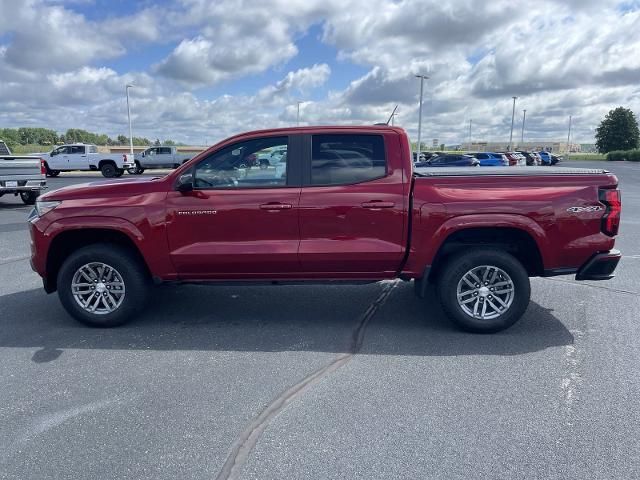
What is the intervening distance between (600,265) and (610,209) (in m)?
0.52

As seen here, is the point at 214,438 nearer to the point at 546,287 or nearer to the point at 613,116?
the point at 546,287

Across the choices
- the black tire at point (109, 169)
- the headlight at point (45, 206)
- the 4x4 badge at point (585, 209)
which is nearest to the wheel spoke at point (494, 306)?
the 4x4 badge at point (585, 209)

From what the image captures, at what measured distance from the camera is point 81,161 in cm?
2942

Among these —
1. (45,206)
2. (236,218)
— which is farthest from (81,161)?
(236,218)

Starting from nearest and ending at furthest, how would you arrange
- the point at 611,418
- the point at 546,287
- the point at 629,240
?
the point at 611,418, the point at 546,287, the point at 629,240

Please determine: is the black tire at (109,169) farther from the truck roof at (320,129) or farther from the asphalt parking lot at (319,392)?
the truck roof at (320,129)

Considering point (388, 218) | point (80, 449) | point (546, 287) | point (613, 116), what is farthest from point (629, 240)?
point (613, 116)

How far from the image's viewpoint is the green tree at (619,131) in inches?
3519

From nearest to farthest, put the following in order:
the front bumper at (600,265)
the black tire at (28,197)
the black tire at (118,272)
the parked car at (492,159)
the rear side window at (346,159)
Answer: the front bumper at (600,265), the rear side window at (346,159), the black tire at (118,272), the black tire at (28,197), the parked car at (492,159)

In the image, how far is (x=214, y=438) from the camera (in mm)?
2951

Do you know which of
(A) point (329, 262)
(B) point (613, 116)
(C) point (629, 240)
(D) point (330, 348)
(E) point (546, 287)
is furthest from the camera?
(B) point (613, 116)

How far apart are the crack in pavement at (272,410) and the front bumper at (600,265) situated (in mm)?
2129

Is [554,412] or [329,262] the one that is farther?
[329,262]

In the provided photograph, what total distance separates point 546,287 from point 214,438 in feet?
15.7
